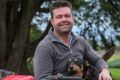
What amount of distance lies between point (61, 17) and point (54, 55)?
13.0 inches

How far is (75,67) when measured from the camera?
3.87 m

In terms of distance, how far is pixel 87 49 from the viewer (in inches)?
167

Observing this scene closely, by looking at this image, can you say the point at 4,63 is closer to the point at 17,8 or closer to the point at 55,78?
the point at 17,8

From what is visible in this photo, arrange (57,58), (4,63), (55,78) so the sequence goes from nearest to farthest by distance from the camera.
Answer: (55,78), (57,58), (4,63)

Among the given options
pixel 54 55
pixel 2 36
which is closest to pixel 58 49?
pixel 54 55

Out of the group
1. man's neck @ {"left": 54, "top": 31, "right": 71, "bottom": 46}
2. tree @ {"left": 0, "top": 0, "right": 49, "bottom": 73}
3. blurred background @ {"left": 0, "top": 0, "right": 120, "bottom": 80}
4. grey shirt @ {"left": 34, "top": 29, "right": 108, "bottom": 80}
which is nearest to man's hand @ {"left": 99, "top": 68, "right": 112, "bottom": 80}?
grey shirt @ {"left": 34, "top": 29, "right": 108, "bottom": 80}

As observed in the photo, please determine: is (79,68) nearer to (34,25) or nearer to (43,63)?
(43,63)

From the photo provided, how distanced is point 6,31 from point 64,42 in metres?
14.3

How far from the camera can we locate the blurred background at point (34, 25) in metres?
18.0

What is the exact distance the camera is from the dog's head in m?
3.87

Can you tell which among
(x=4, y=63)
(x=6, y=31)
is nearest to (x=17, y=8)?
(x=6, y=31)

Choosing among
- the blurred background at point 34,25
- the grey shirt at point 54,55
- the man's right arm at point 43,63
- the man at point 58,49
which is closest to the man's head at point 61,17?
the man at point 58,49

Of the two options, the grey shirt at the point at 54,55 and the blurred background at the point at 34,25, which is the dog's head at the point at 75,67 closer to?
the grey shirt at the point at 54,55

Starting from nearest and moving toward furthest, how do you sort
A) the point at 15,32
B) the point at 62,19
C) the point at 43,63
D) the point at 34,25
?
the point at 43,63, the point at 62,19, the point at 15,32, the point at 34,25
